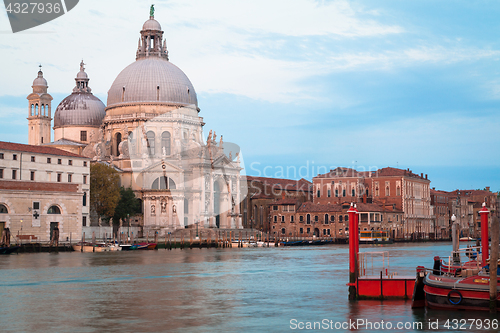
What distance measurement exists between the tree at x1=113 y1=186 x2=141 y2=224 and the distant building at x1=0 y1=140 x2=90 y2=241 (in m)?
7.92

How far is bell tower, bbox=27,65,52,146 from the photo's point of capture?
7238cm

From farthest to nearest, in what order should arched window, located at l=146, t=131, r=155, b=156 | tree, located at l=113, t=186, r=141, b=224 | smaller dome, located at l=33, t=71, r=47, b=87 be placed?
smaller dome, located at l=33, t=71, r=47, b=87 → arched window, located at l=146, t=131, r=155, b=156 → tree, located at l=113, t=186, r=141, b=224

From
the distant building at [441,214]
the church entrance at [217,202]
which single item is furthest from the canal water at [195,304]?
the distant building at [441,214]

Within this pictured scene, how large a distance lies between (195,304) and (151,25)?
5680 centimetres

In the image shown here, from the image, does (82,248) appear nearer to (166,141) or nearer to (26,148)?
(26,148)

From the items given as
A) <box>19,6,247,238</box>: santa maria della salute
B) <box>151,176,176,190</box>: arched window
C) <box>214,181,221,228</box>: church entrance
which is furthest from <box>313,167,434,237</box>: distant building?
<box>151,176,176,190</box>: arched window

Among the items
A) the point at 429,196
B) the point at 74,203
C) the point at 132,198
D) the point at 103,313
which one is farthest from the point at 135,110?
the point at 103,313

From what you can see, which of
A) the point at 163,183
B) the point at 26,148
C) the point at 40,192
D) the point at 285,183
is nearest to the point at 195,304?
the point at 40,192

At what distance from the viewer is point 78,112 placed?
238ft

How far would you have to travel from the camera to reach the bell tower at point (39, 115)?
237 ft

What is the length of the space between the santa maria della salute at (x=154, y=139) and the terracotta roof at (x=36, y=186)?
13.8 m

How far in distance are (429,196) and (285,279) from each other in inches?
2780

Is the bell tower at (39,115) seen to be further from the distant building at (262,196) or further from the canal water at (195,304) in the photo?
the canal water at (195,304)

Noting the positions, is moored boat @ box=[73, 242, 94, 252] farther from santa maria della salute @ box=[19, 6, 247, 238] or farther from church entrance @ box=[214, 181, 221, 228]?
church entrance @ box=[214, 181, 221, 228]
